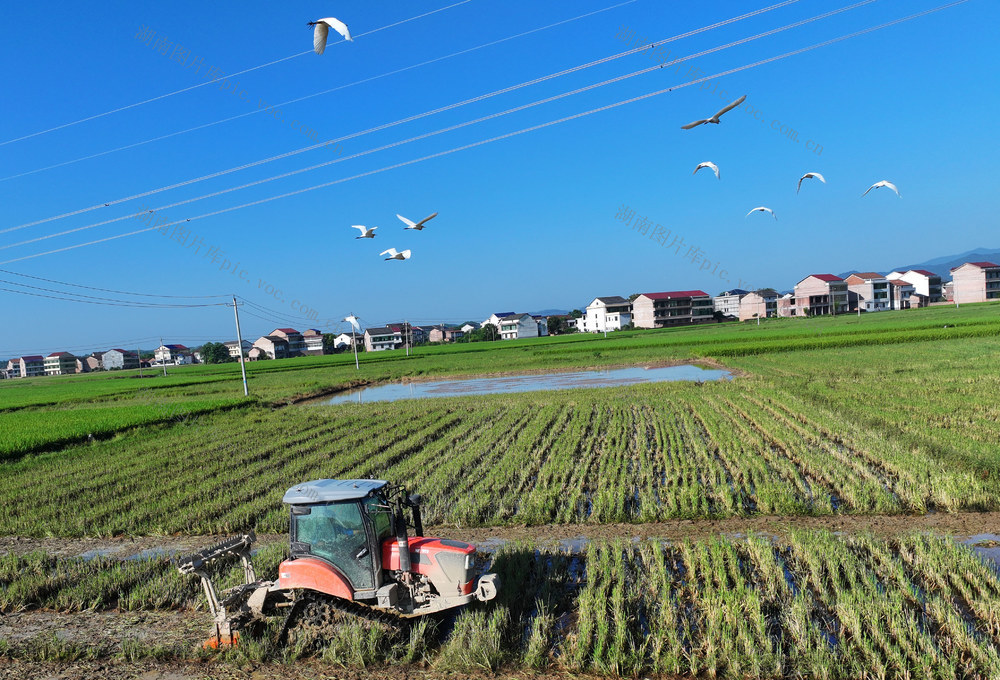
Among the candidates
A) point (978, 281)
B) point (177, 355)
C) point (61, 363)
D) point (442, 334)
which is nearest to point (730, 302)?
point (978, 281)

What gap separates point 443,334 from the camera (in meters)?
125

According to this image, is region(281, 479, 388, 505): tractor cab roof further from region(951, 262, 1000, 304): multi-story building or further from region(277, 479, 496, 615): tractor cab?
region(951, 262, 1000, 304): multi-story building

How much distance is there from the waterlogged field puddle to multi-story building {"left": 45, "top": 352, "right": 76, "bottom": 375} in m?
103

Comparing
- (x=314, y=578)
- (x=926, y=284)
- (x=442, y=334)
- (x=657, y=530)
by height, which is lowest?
(x=657, y=530)

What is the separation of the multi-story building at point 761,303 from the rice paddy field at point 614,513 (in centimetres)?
7464

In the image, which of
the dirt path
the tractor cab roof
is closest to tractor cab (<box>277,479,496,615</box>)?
the tractor cab roof

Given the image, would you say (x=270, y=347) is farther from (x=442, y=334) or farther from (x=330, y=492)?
(x=330, y=492)

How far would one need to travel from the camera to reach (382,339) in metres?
99.9

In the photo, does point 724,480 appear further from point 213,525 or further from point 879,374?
point 879,374

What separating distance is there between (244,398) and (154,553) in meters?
18.9

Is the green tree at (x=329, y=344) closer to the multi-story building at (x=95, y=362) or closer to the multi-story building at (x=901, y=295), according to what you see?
the multi-story building at (x=95, y=362)

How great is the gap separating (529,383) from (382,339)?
7369cm

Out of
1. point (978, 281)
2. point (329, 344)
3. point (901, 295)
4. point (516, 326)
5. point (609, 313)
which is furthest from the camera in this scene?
point (329, 344)

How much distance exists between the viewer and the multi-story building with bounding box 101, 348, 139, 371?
112 m
